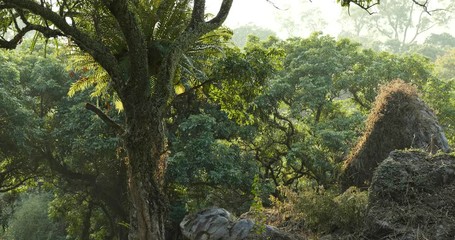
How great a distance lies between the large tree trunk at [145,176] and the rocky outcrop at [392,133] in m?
6.91

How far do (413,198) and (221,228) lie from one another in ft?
14.7

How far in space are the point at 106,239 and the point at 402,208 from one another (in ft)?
53.6

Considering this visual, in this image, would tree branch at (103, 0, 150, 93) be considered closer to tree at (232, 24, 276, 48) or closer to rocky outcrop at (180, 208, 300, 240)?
rocky outcrop at (180, 208, 300, 240)

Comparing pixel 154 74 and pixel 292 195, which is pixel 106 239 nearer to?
pixel 292 195

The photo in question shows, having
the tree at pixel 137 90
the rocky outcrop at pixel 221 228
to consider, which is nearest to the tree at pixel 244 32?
the rocky outcrop at pixel 221 228

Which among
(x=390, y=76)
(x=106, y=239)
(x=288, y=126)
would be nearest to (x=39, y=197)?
(x=106, y=239)

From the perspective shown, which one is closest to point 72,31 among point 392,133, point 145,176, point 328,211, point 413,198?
point 145,176

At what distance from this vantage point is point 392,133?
39.7 ft

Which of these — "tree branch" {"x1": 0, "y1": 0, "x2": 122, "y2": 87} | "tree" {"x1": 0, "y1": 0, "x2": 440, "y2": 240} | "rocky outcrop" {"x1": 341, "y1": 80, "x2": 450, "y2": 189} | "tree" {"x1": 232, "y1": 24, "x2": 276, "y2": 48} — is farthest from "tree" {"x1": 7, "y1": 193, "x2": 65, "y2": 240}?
"tree" {"x1": 232, "y1": 24, "x2": 276, "y2": 48}

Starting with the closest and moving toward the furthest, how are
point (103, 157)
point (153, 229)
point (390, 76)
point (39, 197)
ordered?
point (153, 229), point (103, 157), point (390, 76), point (39, 197)

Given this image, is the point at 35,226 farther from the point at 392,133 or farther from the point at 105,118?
the point at 105,118

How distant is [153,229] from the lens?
6414 mm

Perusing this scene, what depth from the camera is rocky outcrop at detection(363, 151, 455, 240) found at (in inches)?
303

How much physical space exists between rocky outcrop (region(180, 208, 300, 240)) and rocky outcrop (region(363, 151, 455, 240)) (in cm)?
210
